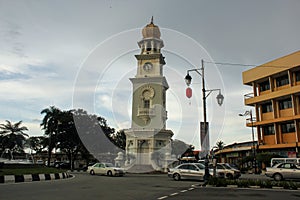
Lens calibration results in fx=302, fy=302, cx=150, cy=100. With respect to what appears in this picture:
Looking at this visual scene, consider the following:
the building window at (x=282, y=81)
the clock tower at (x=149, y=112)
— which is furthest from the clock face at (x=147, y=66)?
the building window at (x=282, y=81)

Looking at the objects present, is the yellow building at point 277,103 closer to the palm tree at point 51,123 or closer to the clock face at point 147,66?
the clock face at point 147,66

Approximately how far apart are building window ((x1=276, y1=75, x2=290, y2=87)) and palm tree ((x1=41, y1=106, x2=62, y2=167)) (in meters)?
36.3

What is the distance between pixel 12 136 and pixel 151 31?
36585mm

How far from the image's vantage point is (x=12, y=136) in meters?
Result: 63.2

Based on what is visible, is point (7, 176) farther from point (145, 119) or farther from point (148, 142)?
point (145, 119)

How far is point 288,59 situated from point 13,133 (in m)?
54.2

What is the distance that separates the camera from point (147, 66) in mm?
50094

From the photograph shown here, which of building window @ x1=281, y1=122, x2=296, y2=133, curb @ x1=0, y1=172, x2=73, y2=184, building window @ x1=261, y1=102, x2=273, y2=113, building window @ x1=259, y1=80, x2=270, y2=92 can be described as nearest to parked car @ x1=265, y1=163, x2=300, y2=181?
curb @ x1=0, y1=172, x2=73, y2=184

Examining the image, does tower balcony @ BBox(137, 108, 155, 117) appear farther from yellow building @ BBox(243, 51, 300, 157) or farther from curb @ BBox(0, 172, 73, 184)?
curb @ BBox(0, 172, 73, 184)

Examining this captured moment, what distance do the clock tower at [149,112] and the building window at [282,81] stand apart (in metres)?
16.8

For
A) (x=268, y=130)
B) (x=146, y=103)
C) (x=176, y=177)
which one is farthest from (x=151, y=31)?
(x=176, y=177)

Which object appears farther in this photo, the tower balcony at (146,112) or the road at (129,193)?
the tower balcony at (146,112)

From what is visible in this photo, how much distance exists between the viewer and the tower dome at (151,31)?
52062mm

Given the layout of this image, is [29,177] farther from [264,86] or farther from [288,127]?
[264,86]
